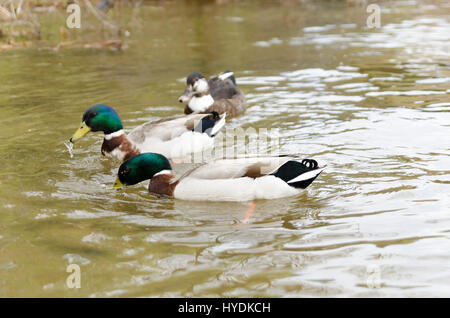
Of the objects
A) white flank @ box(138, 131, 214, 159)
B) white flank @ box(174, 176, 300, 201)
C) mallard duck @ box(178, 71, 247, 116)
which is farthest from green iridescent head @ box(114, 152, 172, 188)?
mallard duck @ box(178, 71, 247, 116)

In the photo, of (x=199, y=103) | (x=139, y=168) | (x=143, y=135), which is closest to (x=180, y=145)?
(x=143, y=135)

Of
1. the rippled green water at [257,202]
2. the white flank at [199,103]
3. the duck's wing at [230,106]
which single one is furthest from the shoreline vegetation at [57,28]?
the duck's wing at [230,106]

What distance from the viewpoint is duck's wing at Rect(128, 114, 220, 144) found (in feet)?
24.7

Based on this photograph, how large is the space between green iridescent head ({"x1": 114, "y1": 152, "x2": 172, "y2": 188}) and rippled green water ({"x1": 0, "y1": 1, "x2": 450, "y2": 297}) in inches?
7.0

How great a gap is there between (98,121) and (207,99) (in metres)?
2.54

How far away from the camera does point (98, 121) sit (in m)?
7.48

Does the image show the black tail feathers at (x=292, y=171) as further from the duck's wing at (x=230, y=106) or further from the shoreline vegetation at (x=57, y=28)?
the shoreline vegetation at (x=57, y=28)

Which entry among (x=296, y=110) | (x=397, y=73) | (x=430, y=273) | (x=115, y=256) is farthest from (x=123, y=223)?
(x=397, y=73)

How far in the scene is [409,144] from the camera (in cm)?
752

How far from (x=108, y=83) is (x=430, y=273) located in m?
8.29

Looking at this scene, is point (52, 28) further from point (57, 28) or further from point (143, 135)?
point (143, 135)

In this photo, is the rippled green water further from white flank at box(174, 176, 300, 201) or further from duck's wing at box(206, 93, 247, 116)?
duck's wing at box(206, 93, 247, 116)

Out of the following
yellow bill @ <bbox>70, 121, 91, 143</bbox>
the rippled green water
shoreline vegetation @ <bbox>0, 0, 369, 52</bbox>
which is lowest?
the rippled green water

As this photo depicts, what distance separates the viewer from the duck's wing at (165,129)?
7.54m
